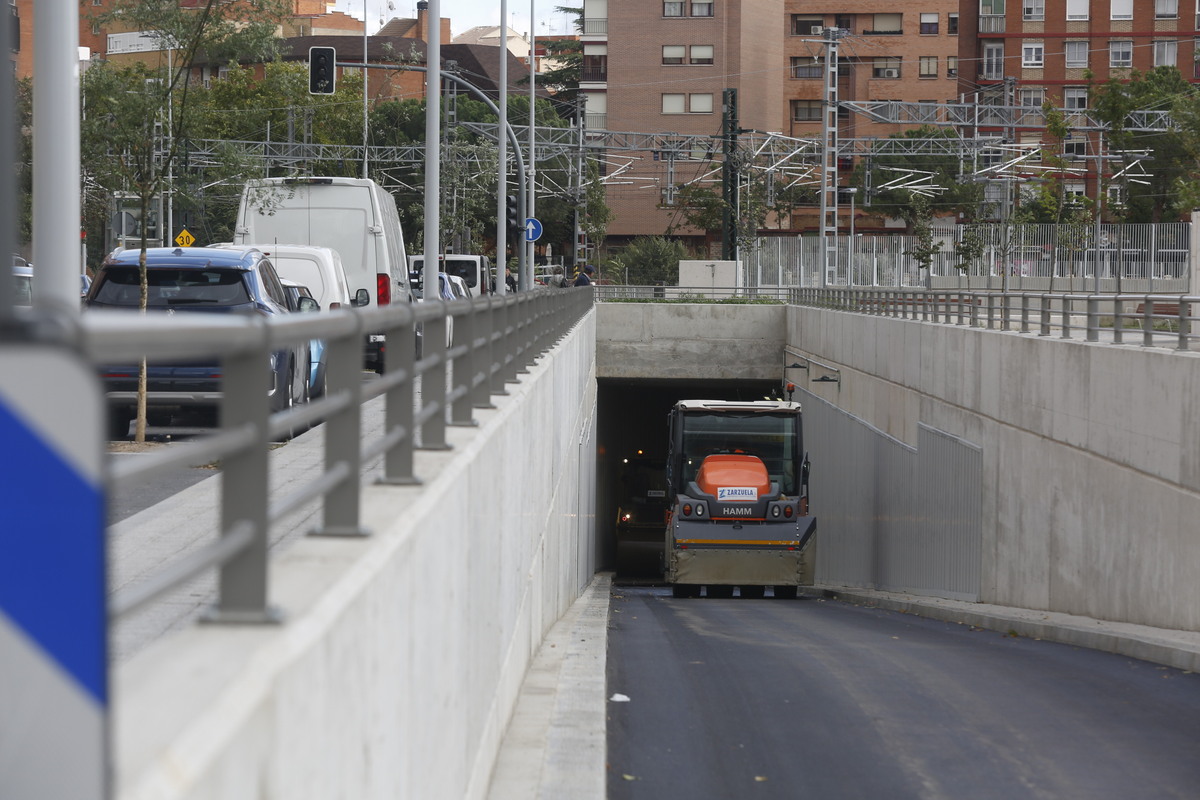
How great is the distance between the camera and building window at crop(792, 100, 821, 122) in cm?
9198

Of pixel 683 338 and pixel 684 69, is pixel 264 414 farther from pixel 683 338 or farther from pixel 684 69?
pixel 684 69

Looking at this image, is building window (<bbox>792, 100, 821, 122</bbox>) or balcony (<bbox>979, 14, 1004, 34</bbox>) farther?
building window (<bbox>792, 100, 821, 122</bbox>)

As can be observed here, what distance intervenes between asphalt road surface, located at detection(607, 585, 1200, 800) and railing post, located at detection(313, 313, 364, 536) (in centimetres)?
571

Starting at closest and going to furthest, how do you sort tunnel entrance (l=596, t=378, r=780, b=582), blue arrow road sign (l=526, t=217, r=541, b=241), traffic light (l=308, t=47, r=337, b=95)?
traffic light (l=308, t=47, r=337, b=95)
blue arrow road sign (l=526, t=217, r=541, b=241)
tunnel entrance (l=596, t=378, r=780, b=582)

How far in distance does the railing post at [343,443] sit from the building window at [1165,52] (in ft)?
300

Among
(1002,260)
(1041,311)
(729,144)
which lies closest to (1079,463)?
(1041,311)

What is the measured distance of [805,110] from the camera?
303 feet

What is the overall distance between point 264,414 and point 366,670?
96 centimetres

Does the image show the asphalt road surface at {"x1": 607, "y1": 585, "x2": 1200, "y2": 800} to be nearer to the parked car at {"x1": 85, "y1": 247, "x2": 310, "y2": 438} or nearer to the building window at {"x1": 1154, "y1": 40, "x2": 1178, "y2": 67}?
the parked car at {"x1": 85, "y1": 247, "x2": 310, "y2": 438}

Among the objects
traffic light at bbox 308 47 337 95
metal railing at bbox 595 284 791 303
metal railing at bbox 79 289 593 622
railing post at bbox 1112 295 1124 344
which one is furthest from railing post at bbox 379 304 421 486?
metal railing at bbox 595 284 791 303

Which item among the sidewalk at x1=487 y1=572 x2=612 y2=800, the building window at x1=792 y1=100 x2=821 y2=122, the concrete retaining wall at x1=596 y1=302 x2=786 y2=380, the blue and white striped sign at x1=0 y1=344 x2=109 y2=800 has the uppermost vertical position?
the building window at x1=792 y1=100 x2=821 y2=122

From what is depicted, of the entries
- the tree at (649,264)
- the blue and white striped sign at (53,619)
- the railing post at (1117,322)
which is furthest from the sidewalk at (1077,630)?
the tree at (649,264)

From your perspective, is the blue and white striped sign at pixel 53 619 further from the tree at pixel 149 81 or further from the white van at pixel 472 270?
the white van at pixel 472 270

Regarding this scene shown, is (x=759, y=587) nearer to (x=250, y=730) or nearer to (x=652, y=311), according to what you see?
(x=652, y=311)
